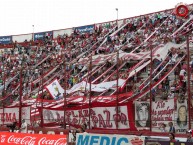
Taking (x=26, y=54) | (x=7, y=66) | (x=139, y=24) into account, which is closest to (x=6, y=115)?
(x=139, y=24)

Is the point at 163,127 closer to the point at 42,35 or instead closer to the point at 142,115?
the point at 142,115

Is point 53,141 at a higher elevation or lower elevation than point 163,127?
lower

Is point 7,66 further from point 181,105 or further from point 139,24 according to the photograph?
point 181,105

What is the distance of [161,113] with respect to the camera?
57.4ft

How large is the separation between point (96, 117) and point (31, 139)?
4803mm

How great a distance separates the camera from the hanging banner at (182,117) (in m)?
16.5

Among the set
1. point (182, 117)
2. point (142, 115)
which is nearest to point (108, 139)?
point (182, 117)

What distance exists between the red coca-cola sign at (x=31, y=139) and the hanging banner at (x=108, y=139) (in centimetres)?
168

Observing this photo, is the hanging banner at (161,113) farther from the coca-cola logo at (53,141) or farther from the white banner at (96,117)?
the coca-cola logo at (53,141)

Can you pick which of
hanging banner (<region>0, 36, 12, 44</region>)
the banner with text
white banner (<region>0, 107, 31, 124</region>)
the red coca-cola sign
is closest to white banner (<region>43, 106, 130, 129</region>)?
white banner (<region>0, 107, 31, 124</region>)

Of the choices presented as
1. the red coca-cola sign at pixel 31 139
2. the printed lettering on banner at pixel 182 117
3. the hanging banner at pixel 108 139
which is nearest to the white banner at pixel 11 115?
the red coca-cola sign at pixel 31 139

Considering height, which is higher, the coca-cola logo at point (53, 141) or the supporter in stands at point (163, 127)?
the supporter in stands at point (163, 127)

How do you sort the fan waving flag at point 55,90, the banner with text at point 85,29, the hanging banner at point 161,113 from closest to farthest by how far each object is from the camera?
the hanging banner at point 161,113 < the fan waving flag at point 55,90 < the banner with text at point 85,29

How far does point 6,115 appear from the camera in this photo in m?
24.7
